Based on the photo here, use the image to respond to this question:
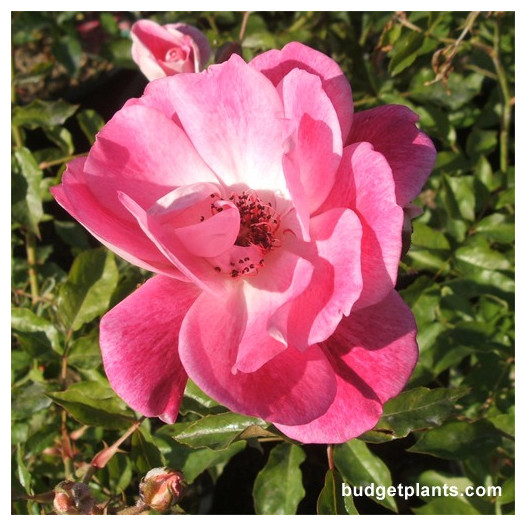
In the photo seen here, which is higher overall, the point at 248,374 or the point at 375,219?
the point at 375,219

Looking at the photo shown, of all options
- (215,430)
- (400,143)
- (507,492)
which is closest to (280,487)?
(215,430)

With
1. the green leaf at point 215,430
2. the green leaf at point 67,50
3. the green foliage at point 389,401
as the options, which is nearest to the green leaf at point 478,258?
the green foliage at point 389,401

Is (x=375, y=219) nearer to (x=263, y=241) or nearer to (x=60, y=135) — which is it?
(x=263, y=241)

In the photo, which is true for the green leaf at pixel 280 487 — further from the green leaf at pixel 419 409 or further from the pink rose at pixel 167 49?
the pink rose at pixel 167 49

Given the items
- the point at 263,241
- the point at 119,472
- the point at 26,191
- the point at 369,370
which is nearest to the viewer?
the point at 369,370

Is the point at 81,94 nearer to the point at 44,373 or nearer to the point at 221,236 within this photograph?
the point at 44,373

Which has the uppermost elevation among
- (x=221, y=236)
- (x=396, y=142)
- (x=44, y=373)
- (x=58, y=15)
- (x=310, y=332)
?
(x=58, y=15)

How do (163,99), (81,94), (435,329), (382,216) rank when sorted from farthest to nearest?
(81,94), (435,329), (163,99), (382,216)

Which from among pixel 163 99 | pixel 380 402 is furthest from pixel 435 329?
pixel 163 99

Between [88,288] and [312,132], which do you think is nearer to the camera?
[312,132]
